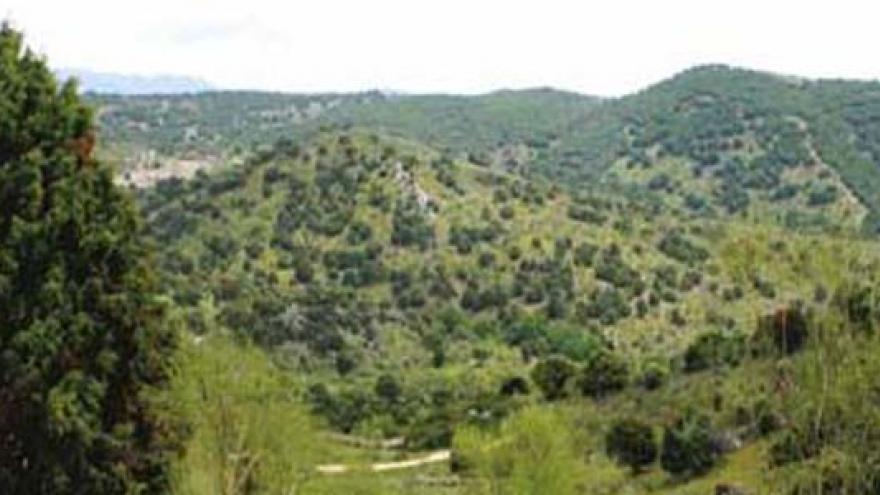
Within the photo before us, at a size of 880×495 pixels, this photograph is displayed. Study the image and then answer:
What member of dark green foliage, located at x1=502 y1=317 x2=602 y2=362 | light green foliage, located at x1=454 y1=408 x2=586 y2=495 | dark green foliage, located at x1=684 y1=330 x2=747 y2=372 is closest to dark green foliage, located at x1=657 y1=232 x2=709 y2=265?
dark green foliage, located at x1=502 y1=317 x2=602 y2=362

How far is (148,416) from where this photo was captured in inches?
1697

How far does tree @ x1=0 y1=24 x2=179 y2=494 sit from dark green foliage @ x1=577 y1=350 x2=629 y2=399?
57887mm

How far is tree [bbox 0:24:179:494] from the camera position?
41188mm

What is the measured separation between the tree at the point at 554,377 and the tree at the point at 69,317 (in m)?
60.4

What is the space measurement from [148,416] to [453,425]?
186 ft

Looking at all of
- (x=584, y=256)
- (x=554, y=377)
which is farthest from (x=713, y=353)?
(x=584, y=256)

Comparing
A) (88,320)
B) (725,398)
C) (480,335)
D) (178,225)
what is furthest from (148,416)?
(178,225)

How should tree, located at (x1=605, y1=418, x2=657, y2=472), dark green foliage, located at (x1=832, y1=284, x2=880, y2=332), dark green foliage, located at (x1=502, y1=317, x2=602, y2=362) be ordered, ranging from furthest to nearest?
dark green foliage, located at (x1=502, y1=317, x2=602, y2=362) < tree, located at (x1=605, y1=418, x2=657, y2=472) < dark green foliage, located at (x1=832, y1=284, x2=880, y2=332)

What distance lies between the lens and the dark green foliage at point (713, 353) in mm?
95438

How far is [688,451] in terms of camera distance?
2948 inches

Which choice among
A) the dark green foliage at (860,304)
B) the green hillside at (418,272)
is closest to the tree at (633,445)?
the dark green foliage at (860,304)

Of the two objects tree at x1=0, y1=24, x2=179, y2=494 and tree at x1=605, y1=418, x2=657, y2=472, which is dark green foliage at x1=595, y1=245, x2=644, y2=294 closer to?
tree at x1=605, y1=418, x2=657, y2=472

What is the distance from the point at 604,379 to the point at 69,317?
61.3 metres

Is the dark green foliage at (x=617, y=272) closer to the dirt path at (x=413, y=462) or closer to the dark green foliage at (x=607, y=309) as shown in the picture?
the dark green foliage at (x=607, y=309)
